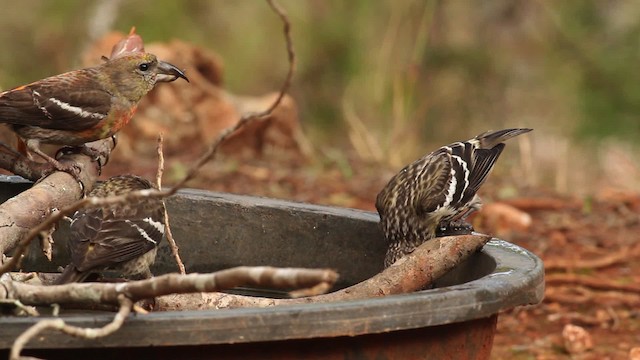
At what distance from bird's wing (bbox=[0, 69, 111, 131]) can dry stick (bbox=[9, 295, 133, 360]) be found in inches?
110

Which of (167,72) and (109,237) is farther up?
(167,72)

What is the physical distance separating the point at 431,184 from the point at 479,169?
24 cm

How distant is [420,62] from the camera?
36.7 ft

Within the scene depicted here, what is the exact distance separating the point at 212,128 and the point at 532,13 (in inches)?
167

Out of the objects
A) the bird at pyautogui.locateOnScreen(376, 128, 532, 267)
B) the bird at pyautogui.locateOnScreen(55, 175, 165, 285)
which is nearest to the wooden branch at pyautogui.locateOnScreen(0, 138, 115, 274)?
the bird at pyautogui.locateOnScreen(55, 175, 165, 285)

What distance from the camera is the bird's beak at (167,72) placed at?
4.88 m

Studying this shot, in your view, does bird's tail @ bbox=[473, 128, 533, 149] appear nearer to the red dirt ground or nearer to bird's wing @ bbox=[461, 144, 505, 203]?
bird's wing @ bbox=[461, 144, 505, 203]

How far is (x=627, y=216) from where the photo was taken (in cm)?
766

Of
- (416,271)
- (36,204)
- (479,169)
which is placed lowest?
(416,271)

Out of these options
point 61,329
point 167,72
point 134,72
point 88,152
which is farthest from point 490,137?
point 61,329

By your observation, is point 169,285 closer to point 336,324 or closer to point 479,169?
point 336,324

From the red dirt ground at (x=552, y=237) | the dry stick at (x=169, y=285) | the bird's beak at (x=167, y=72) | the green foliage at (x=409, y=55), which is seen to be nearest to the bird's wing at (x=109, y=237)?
the dry stick at (x=169, y=285)

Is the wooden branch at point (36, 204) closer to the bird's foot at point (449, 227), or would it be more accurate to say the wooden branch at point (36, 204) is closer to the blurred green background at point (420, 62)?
the bird's foot at point (449, 227)

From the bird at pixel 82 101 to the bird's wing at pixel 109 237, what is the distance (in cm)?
105
